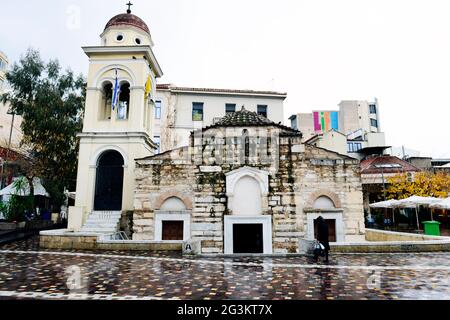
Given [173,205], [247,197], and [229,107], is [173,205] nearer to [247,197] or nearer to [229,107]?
[247,197]

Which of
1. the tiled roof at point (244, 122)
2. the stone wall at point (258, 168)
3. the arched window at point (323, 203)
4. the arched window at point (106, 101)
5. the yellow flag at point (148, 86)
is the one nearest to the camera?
the stone wall at point (258, 168)

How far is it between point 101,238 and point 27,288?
666 centimetres

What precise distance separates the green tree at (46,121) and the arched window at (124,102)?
18.7 ft

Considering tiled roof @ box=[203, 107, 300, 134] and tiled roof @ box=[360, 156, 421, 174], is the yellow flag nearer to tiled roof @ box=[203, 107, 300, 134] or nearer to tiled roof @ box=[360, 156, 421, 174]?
tiled roof @ box=[203, 107, 300, 134]

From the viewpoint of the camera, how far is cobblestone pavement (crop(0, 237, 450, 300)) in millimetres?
6035

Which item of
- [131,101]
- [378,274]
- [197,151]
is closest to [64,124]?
[131,101]

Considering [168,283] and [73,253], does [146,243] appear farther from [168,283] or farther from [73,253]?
[168,283]

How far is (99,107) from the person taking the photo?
57.9ft

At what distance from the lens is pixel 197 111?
27.5 m

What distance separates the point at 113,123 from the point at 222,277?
12.7 m

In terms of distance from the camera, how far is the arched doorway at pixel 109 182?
16.6m

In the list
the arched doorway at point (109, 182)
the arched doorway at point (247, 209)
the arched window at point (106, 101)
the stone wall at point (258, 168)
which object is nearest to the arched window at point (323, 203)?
the stone wall at point (258, 168)

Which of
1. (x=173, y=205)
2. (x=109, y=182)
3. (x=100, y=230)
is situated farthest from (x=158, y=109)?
(x=100, y=230)

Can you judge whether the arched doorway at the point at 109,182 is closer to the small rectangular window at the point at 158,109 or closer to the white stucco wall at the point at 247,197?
the white stucco wall at the point at 247,197
